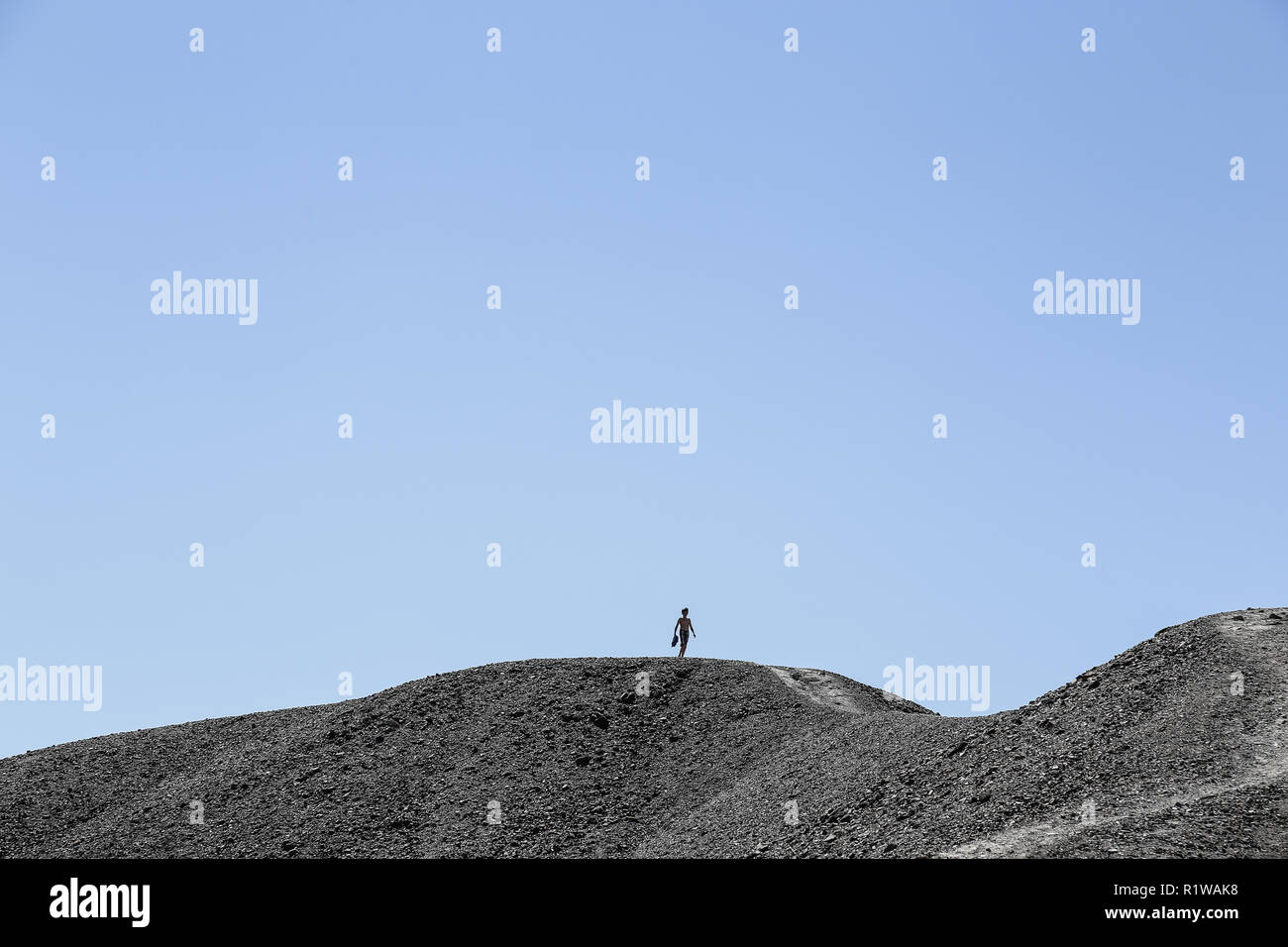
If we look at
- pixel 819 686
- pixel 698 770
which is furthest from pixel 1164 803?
pixel 819 686

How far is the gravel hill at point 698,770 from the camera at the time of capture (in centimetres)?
2078

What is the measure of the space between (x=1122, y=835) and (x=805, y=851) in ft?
19.8

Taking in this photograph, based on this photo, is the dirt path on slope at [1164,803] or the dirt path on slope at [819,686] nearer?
the dirt path on slope at [1164,803]

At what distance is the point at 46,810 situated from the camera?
108ft

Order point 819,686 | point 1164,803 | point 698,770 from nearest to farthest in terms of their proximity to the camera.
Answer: point 1164,803 → point 698,770 → point 819,686

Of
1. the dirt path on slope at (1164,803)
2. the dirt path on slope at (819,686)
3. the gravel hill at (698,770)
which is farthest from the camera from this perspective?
the dirt path on slope at (819,686)

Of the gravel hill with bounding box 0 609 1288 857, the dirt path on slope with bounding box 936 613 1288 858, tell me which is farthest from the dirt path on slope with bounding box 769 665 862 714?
the dirt path on slope with bounding box 936 613 1288 858

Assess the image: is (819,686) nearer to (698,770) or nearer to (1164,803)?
(698,770)

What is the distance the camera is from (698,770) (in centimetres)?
3008

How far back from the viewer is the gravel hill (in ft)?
68.2

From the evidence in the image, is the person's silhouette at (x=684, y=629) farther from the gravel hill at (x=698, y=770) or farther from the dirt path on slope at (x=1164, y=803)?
the dirt path on slope at (x=1164, y=803)

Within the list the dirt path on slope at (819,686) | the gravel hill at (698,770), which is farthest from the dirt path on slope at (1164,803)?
the dirt path on slope at (819,686)

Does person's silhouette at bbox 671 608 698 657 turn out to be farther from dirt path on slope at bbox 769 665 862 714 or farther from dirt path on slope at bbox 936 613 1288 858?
dirt path on slope at bbox 936 613 1288 858
